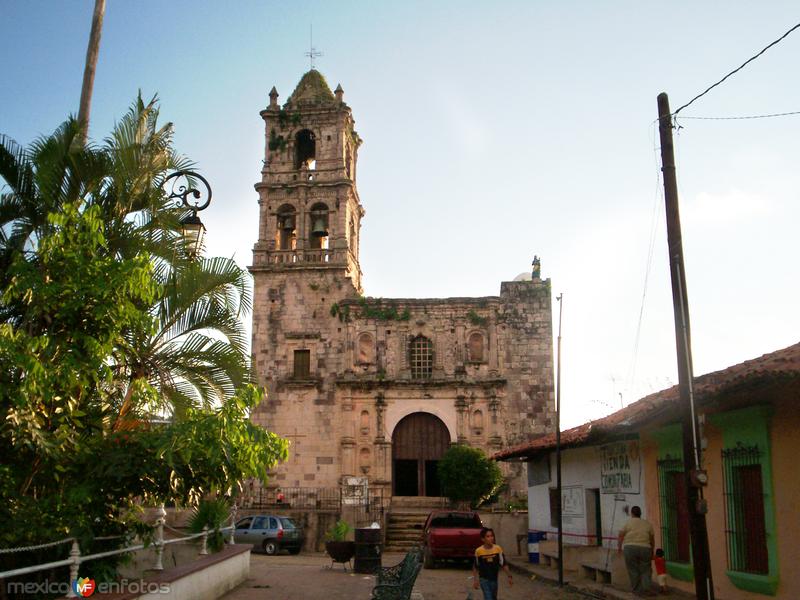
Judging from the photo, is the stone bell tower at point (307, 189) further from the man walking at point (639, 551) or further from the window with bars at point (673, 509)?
the man walking at point (639, 551)

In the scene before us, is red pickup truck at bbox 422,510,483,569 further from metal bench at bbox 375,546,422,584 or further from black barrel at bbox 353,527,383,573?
metal bench at bbox 375,546,422,584

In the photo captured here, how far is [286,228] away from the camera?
3359 cm

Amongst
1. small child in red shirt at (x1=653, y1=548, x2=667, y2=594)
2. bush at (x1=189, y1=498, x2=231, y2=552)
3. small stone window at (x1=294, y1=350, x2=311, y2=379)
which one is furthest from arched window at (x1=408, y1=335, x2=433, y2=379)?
small child in red shirt at (x1=653, y1=548, x2=667, y2=594)

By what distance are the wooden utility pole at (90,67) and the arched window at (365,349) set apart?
20.9 meters

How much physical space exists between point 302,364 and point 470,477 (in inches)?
322

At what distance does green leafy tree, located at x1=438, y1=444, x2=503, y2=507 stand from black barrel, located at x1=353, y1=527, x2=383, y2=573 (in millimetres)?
10076

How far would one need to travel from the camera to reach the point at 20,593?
28.8 ft

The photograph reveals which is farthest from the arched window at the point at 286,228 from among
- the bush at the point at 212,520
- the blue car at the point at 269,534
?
the bush at the point at 212,520

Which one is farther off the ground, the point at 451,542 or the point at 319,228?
the point at 319,228

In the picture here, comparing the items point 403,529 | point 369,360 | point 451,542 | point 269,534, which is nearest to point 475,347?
point 369,360

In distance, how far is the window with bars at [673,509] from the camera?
14.1m

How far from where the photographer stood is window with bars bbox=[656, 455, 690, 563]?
46.3ft

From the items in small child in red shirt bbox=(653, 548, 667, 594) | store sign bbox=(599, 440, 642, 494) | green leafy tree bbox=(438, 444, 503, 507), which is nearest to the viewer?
small child in red shirt bbox=(653, 548, 667, 594)

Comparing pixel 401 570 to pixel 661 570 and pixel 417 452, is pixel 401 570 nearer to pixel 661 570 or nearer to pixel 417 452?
pixel 661 570
